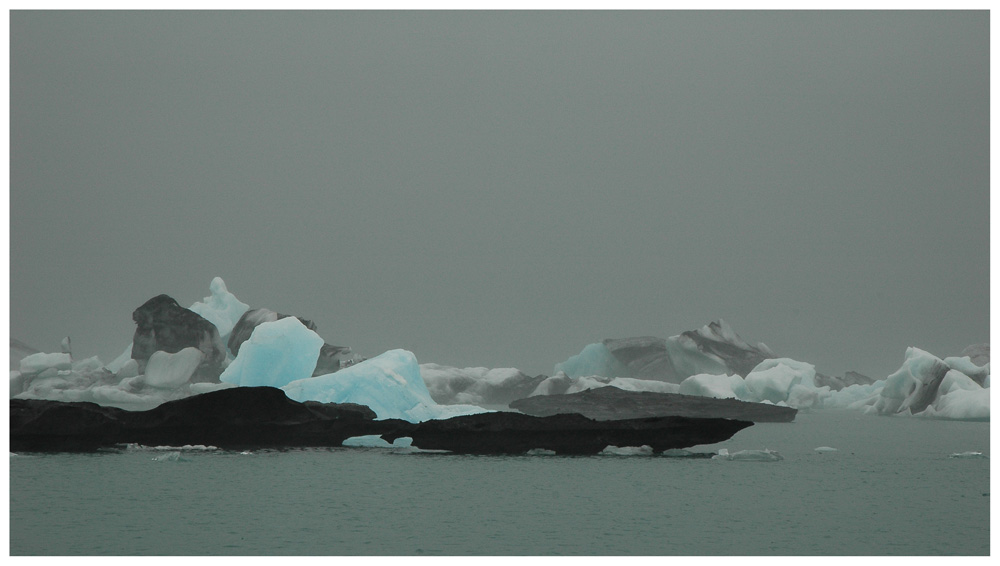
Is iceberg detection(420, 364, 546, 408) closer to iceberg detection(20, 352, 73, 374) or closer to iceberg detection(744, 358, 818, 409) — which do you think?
iceberg detection(744, 358, 818, 409)

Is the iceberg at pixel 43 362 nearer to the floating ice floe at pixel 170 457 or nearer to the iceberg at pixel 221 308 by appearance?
the iceberg at pixel 221 308

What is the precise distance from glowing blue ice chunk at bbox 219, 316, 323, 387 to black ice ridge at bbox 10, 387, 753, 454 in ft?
24.6

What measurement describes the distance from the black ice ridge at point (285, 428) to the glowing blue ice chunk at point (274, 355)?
7513 mm

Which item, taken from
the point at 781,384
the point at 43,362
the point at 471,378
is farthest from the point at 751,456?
the point at 43,362

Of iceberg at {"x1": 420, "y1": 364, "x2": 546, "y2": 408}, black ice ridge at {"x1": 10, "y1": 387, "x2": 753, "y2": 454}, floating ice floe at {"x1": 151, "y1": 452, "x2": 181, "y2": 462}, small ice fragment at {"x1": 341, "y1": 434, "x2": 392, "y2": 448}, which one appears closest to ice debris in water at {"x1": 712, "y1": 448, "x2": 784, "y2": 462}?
black ice ridge at {"x1": 10, "y1": 387, "x2": 753, "y2": 454}

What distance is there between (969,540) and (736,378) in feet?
112

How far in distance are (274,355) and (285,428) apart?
8.28 meters

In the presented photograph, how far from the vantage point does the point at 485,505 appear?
1739 cm

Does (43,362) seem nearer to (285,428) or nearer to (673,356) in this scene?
(673,356)

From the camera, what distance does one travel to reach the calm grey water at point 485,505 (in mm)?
14548

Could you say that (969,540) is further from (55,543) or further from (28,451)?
(28,451)

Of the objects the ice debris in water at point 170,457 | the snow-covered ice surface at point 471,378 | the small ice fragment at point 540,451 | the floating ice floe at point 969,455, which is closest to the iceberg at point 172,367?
the snow-covered ice surface at point 471,378

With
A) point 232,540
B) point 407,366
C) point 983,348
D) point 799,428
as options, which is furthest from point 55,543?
point 983,348

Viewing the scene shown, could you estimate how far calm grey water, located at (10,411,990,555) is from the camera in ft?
47.7
